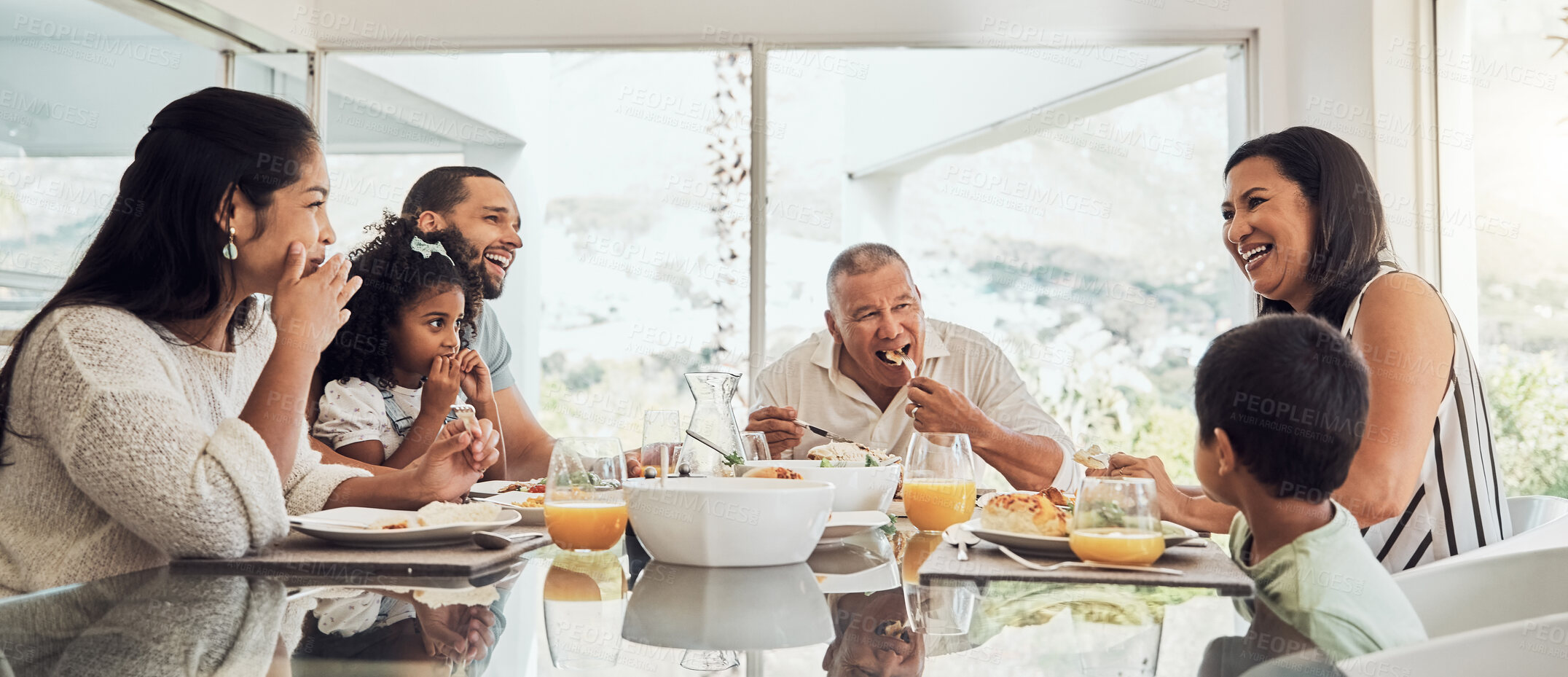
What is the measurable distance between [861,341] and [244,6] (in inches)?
107

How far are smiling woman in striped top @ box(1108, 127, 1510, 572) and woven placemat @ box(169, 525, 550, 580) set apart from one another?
2.82ft

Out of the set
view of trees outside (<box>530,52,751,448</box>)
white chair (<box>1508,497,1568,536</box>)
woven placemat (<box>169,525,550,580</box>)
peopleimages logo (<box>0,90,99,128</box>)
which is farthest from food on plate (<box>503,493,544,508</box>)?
view of trees outside (<box>530,52,751,448</box>)

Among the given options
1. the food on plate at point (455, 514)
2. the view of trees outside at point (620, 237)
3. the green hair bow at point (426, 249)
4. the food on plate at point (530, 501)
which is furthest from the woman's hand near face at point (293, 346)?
the view of trees outside at point (620, 237)

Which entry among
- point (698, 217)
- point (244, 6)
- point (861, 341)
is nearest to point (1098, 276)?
point (698, 217)

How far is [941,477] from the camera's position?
1.60 metres

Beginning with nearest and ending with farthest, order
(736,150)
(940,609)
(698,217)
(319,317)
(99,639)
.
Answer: (99,639), (940,609), (319,317), (736,150), (698,217)

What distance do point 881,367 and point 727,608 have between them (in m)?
1.90

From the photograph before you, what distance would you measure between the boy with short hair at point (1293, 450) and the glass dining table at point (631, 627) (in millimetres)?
77

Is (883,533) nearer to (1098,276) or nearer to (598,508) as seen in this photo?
(598,508)

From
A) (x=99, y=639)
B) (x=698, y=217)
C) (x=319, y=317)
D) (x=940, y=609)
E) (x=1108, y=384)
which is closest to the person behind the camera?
(x=99, y=639)

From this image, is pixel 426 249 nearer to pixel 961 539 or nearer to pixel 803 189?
pixel 961 539

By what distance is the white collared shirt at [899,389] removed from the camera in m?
2.87

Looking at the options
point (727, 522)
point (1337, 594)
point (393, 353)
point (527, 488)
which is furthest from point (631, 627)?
point (393, 353)

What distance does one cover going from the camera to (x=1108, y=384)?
23.2 feet
